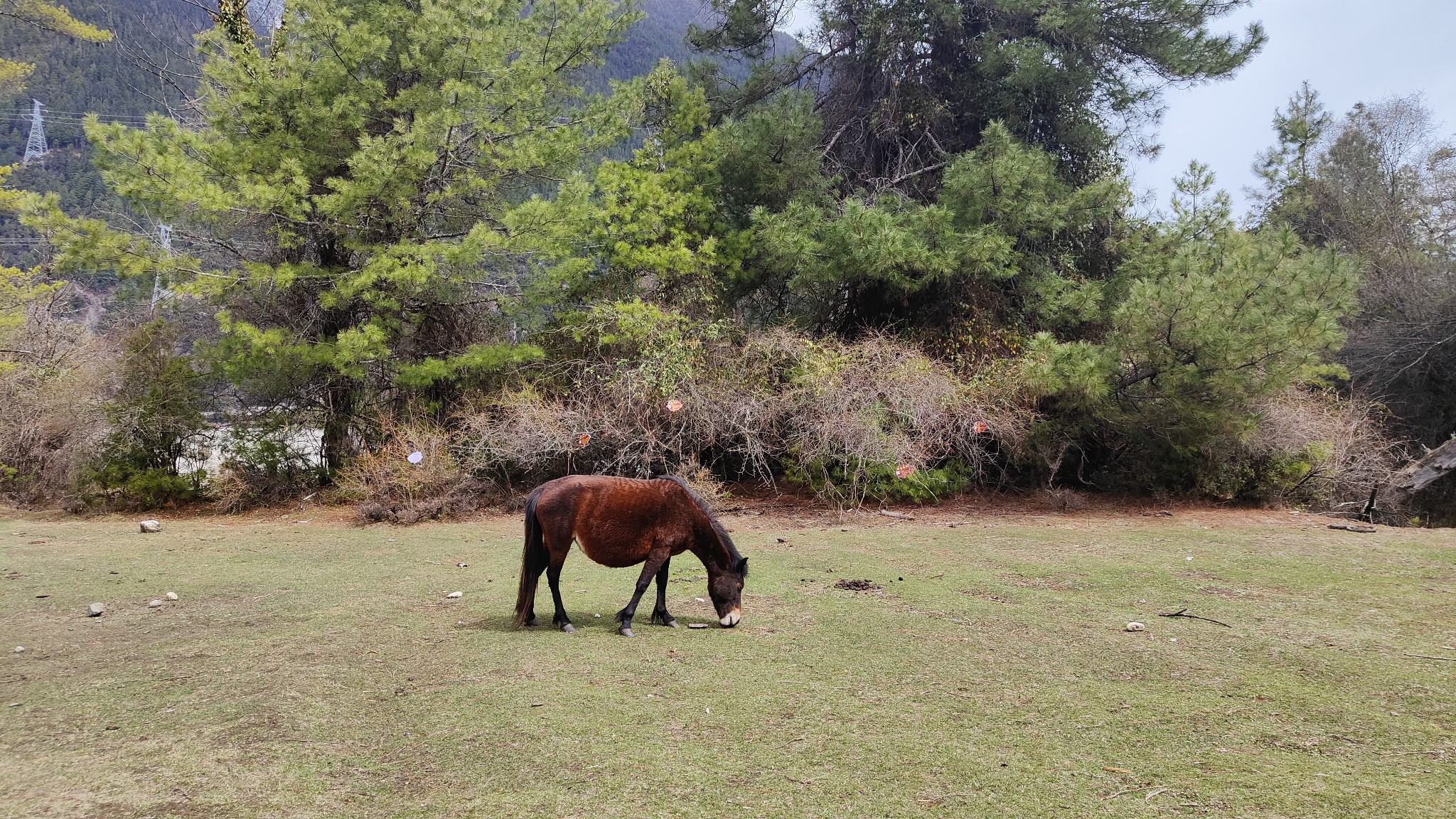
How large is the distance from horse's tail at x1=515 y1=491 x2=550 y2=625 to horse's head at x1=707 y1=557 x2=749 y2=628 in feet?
3.62

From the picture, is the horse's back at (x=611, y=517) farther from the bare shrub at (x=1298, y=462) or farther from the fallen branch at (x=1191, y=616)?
the bare shrub at (x=1298, y=462)

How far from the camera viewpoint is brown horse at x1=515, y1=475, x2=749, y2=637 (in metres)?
5.33

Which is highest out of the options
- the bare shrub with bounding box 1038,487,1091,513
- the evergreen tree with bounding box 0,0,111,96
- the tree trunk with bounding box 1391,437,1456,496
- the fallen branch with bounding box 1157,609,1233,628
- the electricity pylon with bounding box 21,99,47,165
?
the electricity pylon with bounding box 21,99,47,165

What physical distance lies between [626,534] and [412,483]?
7253 mm

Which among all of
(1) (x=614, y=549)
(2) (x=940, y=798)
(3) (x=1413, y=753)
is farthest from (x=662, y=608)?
(3) (x=1413, y=753)

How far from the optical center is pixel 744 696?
425 centimetres

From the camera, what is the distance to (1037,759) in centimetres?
344

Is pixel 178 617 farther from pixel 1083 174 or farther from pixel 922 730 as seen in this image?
pixel 1083 174

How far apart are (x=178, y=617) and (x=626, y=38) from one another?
1343cm

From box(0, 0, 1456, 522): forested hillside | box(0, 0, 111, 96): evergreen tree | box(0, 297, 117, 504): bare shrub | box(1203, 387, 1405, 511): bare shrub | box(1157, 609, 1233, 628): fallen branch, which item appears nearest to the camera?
box(1157, 609, 1233, 628): fallen branch

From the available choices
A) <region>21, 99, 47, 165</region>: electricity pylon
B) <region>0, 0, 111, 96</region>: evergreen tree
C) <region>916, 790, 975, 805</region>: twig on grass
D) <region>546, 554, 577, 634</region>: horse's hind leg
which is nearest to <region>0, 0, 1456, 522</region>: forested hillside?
<region>0, 0, 111, 96</region>: evergreen tree

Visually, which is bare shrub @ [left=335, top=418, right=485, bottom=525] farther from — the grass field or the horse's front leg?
the horse's front leg

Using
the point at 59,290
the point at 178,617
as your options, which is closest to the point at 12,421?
the point at 59,290

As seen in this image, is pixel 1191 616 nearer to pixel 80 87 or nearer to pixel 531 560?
pixel 531 560
